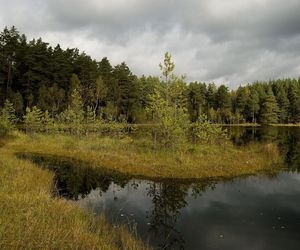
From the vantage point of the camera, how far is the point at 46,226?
8320 mm

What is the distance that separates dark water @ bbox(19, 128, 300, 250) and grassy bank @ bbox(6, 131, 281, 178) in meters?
1.43

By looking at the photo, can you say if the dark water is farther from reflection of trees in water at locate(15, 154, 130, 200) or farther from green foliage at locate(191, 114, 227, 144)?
green foliage at locate(191, 114, 227, 144)

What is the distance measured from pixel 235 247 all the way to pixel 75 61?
72.0 metres

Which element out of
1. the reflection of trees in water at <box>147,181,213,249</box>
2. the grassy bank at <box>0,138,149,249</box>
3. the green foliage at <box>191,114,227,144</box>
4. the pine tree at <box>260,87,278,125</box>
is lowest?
the reflection of trees in water at <box>147,181,213,249</box>

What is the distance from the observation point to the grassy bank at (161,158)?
21.4m

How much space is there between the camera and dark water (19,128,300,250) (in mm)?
11289

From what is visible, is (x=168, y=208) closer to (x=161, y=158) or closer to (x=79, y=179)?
(x=79, y=179)

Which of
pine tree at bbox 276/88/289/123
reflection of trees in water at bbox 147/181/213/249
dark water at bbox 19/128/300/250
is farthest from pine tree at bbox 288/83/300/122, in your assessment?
reflection of trees in water at bbox 147/181/213/249

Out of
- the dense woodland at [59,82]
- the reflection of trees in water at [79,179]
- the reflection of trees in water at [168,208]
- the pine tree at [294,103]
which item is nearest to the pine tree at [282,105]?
the pine tree at [294,103]

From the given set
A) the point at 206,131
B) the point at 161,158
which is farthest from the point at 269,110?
the point at 161,158

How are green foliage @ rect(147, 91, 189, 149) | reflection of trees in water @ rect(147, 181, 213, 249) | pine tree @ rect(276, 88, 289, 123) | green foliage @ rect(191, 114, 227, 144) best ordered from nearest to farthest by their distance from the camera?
reflection of trees in water @ rect(147, 181, 213, 249) → green foliage @ rect(147, 91, 189, 149) → green foliage @ rect(191, 114, 227, 144) → pine tree @ rect(276, 88, 289, 123)

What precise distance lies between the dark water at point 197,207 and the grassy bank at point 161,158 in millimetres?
1434

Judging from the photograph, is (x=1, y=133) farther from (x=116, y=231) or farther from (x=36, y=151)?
(x=116, y=231)

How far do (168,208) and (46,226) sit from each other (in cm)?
759
